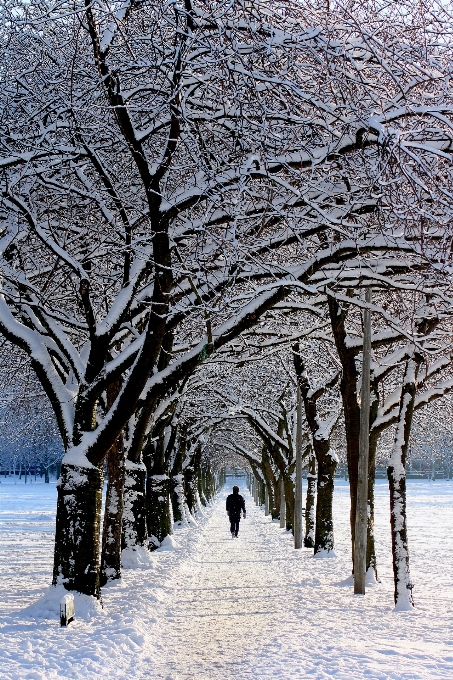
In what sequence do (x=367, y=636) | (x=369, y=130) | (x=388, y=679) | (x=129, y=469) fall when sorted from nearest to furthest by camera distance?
(x=388, y=679)
(x=369, y=130)
(x=367, y=636)
(x=129, y=469)

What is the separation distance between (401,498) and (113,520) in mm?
4349

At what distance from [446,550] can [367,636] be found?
1485 cm

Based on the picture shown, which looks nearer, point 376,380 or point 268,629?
point 268,629

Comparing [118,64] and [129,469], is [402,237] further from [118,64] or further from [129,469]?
[129,469]

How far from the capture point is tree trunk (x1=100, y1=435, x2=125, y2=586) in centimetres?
1176

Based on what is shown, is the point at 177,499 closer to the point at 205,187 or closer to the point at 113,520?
the point at 113,520

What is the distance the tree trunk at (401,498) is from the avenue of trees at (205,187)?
3cm

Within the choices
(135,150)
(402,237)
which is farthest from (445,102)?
(135,150)

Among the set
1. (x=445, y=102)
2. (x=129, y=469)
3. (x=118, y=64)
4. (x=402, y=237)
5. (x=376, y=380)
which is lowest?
(x=129, y=469)

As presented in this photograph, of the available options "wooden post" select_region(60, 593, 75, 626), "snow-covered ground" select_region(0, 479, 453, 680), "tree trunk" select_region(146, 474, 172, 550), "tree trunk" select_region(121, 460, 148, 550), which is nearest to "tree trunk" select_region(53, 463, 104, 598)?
"snow-covered ground" select_region(0, 479, 453, 680)

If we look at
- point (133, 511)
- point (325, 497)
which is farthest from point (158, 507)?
point (133, 511)

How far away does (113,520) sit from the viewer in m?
11.8

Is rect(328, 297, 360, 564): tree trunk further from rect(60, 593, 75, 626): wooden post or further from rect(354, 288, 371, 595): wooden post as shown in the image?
rect(60, 593, 75, 626): wooden post

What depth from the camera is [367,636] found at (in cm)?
820
